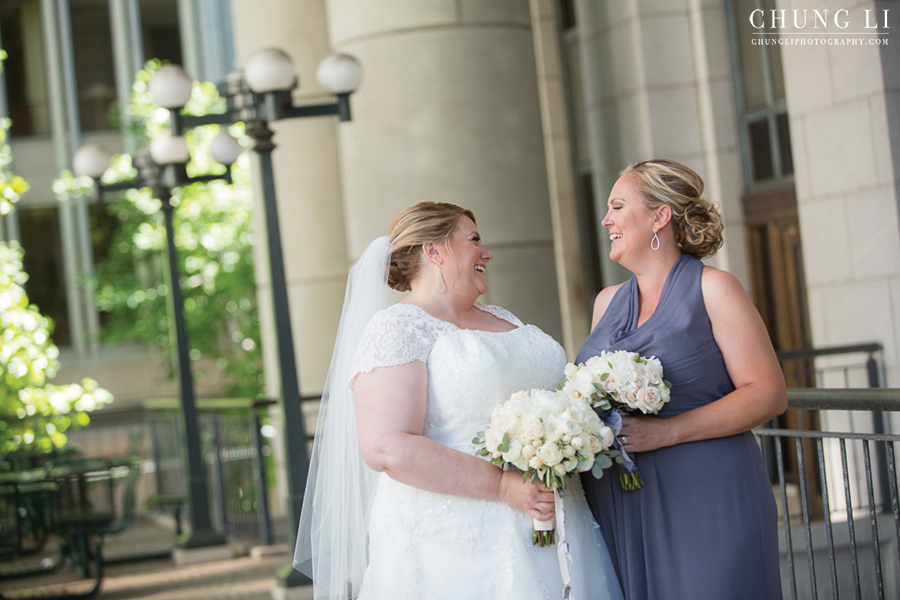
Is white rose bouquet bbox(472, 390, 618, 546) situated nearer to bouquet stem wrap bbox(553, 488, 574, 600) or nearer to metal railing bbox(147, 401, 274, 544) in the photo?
bouquet stem wrap bbox(553, 488, 574, 600)

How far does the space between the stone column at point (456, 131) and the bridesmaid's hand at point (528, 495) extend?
5176 mm

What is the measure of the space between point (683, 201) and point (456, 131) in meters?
5.12

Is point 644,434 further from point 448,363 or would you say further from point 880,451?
point 880,451

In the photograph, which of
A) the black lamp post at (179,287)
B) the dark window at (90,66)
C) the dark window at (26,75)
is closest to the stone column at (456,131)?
the black lamp post at (179,287)

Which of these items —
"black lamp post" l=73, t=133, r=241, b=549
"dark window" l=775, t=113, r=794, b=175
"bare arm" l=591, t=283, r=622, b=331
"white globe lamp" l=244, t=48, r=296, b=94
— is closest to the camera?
"bare arm" l=591, t=283, r=622, b=331

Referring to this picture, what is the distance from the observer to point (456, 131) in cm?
810

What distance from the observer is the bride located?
2945mm

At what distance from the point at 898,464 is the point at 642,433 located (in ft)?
15.7

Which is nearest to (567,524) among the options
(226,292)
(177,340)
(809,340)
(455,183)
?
(455,183)

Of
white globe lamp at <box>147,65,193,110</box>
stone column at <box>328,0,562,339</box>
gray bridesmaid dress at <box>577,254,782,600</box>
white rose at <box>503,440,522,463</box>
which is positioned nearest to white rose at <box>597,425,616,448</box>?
white rose at <box>503,440,522,463</box>

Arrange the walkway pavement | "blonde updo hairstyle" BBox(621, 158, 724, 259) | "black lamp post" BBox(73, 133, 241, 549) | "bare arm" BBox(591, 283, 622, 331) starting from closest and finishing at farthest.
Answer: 1. "blonde updo hairstyle" BBox(621, 158, 724, 259)
2. "bare arm" BBox(591, 283, 622, 331)
3. the walkway pavement
4. "black lamp post" BBox(73, 133, 241, 549)

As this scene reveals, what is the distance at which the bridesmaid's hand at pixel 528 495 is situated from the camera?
9.71 feet

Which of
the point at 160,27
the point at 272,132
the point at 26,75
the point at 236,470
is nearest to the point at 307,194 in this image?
the point at 236,470

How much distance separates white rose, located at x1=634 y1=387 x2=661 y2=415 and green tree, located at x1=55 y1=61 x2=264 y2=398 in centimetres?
1354
